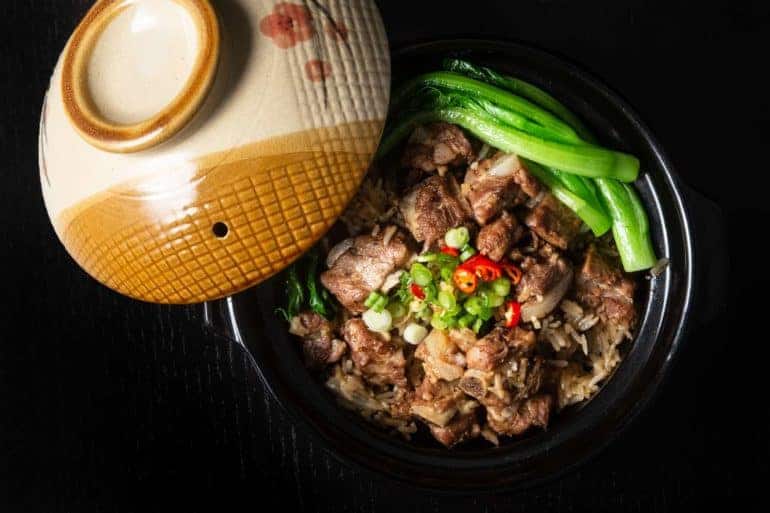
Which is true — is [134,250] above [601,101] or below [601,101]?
below

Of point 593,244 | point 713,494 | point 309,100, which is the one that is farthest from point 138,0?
point 713,494

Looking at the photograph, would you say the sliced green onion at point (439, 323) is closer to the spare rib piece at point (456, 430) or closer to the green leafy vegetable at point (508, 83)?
the spare rib piece at point (456, 430)

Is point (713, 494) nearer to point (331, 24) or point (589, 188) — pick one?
point (589, 188)

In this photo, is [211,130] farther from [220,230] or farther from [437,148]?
[437,148]

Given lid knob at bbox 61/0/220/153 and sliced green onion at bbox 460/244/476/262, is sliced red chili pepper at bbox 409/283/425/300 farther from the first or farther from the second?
lid knob at bbox 61/0/220/153

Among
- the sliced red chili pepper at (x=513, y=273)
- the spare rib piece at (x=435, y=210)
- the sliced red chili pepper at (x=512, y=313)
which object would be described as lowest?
the sliced red chili pepper at (x=512, y=313)

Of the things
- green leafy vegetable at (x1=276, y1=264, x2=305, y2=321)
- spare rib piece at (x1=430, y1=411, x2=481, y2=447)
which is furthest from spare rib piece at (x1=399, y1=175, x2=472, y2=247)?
spare rib piece at (x1=430, y1=411, x2=481, y2=447)

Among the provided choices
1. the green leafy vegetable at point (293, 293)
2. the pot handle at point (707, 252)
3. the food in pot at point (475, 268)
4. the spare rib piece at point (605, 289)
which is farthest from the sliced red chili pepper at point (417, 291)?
the pot handle at point (707, 252)
